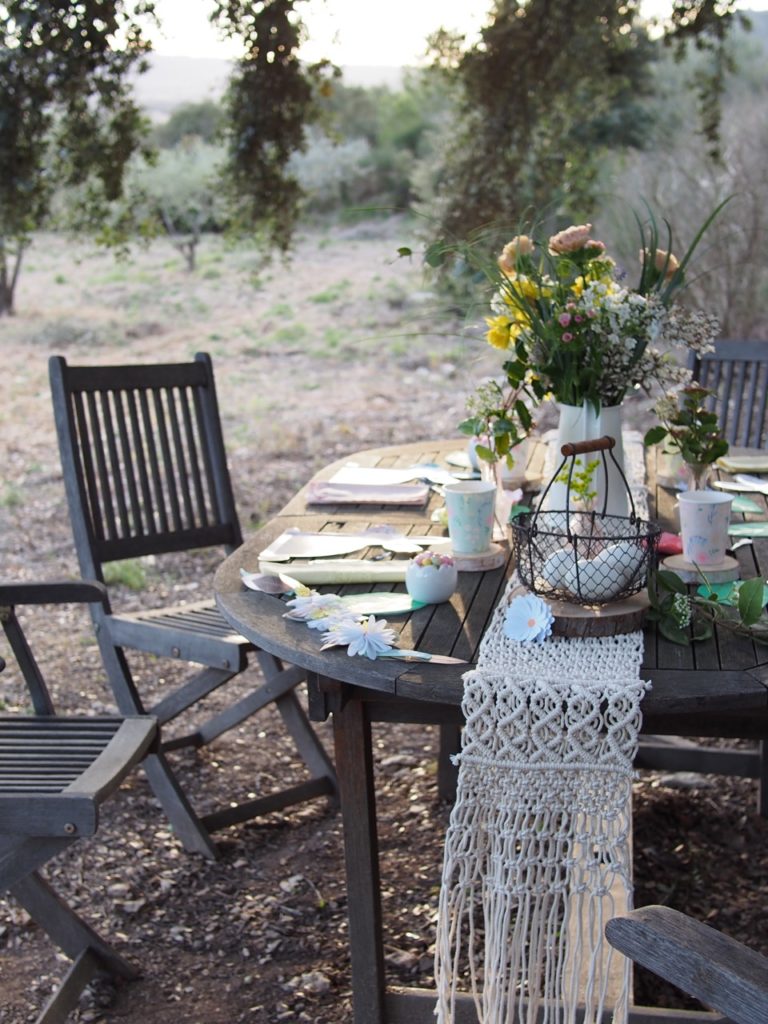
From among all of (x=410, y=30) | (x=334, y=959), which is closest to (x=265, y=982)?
(x=334, y=959)

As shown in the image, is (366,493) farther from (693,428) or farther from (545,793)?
(545,793)

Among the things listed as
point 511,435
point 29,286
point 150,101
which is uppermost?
point 150,101

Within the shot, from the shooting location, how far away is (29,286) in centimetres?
1298

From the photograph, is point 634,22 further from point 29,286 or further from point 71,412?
point 29,286

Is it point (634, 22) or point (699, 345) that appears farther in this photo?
point (634, 22)

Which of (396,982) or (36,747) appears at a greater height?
(36,747)

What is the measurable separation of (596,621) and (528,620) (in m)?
0.11

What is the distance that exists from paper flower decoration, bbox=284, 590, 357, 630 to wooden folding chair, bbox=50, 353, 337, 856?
705mm

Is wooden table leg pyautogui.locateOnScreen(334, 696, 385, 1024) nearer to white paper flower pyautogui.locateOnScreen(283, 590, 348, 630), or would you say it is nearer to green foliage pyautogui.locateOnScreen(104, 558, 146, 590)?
white paper flower pyautogui.locateOnScreen(283, 590, 348, 630)

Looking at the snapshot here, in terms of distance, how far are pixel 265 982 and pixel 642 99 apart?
33.4 ft

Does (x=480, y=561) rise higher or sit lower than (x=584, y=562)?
lower

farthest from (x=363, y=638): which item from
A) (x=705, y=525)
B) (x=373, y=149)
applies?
(x=373, y=149)

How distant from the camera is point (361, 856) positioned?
1.97 meters

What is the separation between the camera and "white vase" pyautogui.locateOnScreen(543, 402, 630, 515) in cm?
223
